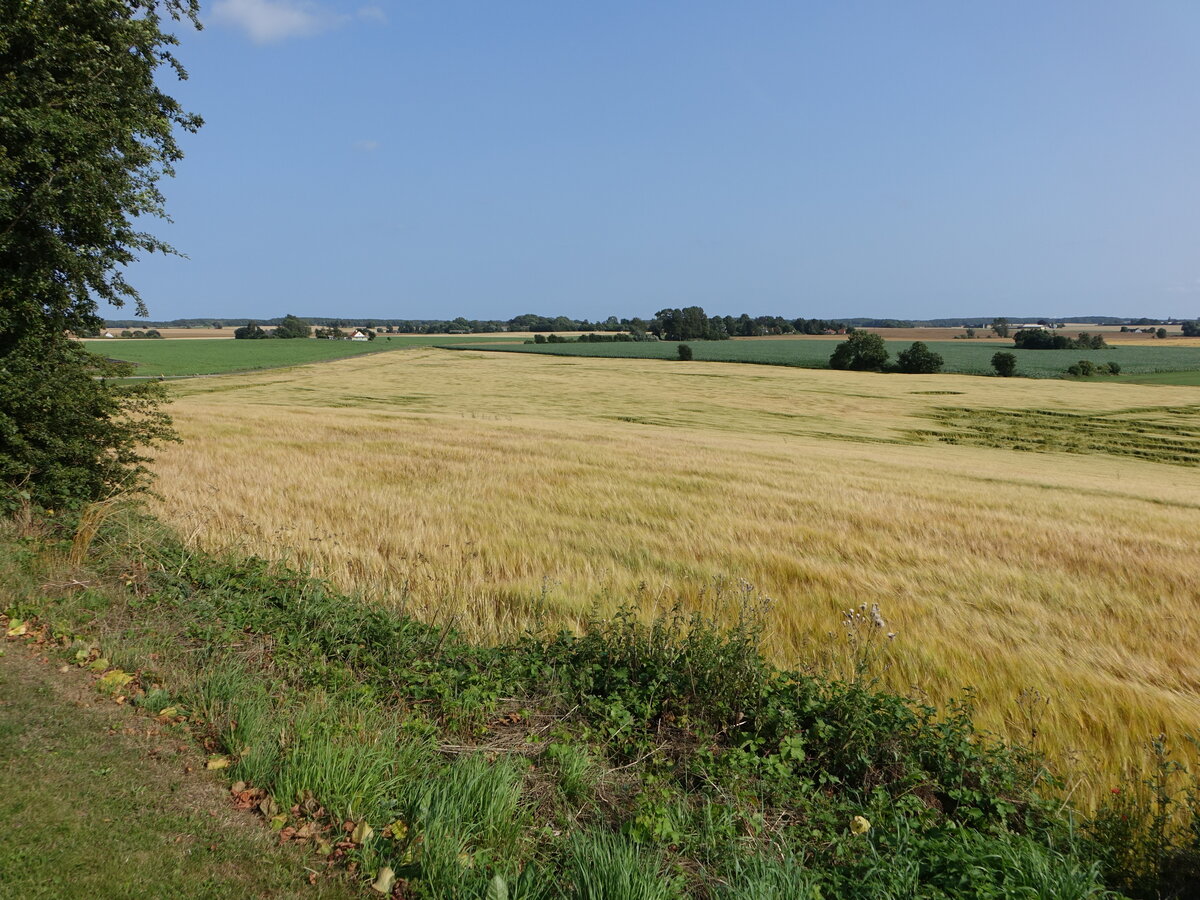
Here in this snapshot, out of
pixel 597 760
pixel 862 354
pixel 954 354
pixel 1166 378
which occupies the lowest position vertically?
pixel 1166 378

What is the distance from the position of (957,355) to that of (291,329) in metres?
130

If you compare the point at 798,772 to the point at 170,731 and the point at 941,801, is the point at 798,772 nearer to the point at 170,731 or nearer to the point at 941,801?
the point at 941,801

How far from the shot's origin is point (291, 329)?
156 m

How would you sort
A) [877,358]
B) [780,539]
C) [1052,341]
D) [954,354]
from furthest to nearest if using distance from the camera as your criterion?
[1052,341] < [954,354] < [877,358] < [780,539]

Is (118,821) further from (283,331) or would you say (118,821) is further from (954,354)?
(283,331)

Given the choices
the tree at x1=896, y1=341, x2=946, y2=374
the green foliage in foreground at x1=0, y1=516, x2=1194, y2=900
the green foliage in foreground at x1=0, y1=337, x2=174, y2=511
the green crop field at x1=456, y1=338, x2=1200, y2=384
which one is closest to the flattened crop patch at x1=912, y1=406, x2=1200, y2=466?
the green crop field at x1=456, y1=338, x2=1200, y2=384

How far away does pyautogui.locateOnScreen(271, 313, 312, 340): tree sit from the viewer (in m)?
155

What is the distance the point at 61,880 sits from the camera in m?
3.10

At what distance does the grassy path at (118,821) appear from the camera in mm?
3176

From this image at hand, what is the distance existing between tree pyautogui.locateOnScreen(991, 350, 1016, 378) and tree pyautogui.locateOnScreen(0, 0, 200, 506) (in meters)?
85.0

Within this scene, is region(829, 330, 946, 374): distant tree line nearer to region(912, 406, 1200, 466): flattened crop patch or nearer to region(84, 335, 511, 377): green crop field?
region(912, 406, 1200, 466): flattened crop patch

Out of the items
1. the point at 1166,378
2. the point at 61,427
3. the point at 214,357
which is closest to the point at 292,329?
the point at 214,357

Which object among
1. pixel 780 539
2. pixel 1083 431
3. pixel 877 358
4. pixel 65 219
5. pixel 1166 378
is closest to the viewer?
pixel 65 219

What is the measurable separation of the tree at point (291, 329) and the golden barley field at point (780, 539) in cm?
13753
